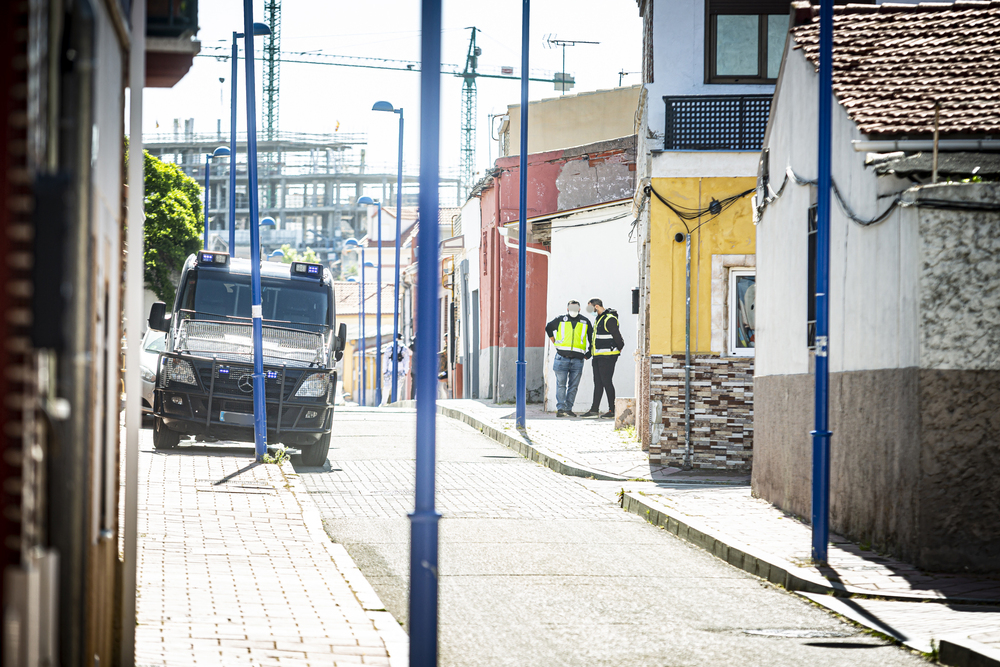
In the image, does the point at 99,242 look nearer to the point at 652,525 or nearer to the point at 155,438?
the point at 652,525

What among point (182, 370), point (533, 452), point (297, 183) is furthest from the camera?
point (297, 183)

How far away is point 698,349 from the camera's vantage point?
58.4 ft

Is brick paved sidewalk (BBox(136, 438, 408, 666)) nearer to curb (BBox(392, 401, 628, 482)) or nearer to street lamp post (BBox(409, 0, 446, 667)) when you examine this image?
street lamp post (BBox(409, 0, 446, 667))

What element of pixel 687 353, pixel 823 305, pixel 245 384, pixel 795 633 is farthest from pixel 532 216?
pixel 795 633

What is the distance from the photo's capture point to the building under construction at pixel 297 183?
13975 centimetres

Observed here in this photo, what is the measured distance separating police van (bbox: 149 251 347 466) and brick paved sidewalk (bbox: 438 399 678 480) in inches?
138

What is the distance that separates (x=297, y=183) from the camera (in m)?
146

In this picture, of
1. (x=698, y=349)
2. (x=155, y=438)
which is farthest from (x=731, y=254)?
(x=155, y=438)

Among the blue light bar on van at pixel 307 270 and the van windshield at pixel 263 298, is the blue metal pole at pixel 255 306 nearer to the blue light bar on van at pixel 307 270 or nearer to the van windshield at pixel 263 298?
the van windshield at pixel 263 298

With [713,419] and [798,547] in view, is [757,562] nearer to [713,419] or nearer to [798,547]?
[798,547]

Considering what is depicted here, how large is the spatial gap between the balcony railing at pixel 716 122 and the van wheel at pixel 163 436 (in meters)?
7.80

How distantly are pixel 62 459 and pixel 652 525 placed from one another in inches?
387

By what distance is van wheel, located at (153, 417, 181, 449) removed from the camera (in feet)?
55.3

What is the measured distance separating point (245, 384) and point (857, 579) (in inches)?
385
